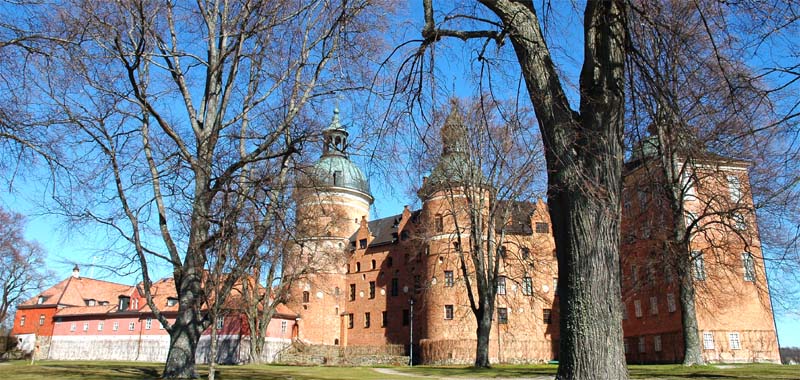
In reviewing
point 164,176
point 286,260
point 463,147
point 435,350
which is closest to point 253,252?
point 164,176

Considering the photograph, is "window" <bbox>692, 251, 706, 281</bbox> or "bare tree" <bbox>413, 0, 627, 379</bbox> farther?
"window" <bbox>692, 251, 706, 281</bbox>

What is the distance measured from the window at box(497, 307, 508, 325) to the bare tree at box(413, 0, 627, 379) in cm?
3665

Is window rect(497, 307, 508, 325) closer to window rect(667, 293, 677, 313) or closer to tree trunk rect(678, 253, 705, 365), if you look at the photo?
window rect(667, 293, 677, 313)

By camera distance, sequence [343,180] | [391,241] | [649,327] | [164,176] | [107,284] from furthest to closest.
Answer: [107,284], [343,180], [391,241], [649,327], [164,176]

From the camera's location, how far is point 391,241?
5325cm

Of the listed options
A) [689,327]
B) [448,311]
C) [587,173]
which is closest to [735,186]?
[689,327]

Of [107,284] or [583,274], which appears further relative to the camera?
[107,284]

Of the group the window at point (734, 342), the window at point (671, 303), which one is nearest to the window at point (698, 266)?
the window at point (671, 303)

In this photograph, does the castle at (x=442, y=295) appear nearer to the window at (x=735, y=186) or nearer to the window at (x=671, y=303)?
the window at (x=671, y=303)

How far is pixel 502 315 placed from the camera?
1689 inches

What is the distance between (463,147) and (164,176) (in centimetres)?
1603

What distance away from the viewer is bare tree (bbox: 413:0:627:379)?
6.04 m

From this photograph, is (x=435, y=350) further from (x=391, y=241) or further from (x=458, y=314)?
(x=391, y=241)

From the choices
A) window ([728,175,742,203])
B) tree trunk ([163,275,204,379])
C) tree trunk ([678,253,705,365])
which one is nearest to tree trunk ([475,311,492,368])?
tree trunk ([678,253,705,365])
